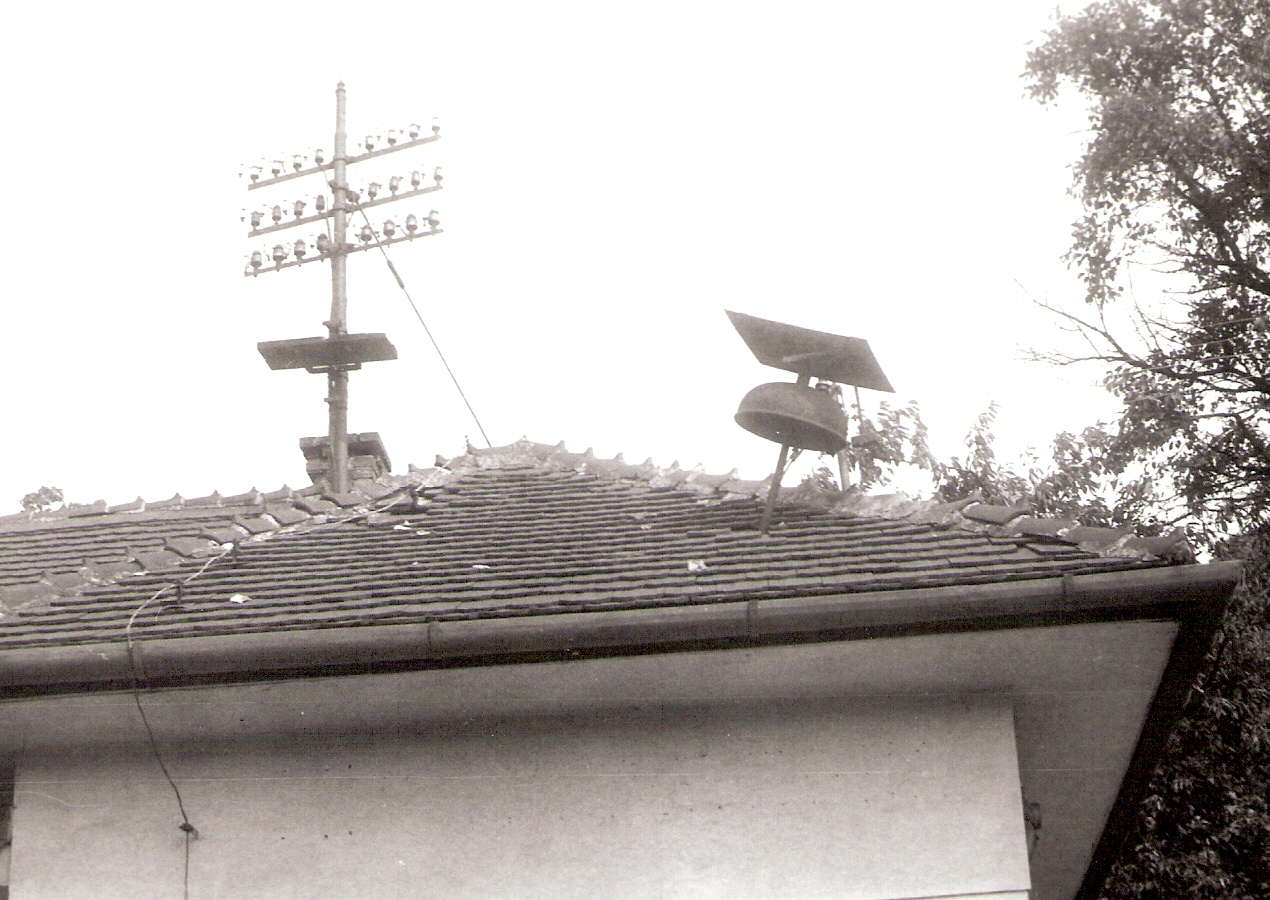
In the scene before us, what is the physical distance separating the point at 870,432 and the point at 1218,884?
5854mm

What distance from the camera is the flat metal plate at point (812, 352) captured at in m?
6.33

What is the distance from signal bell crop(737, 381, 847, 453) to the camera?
6.29 metres

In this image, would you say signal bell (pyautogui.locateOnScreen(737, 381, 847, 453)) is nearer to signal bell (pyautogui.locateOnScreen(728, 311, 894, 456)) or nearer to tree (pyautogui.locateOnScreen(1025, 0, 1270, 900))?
signal bell (pyautogui.locateOnScreen(728, 311, 894, 456))

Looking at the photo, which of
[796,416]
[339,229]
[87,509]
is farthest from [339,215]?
[796,416]

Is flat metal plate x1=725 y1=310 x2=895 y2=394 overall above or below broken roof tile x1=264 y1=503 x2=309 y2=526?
above

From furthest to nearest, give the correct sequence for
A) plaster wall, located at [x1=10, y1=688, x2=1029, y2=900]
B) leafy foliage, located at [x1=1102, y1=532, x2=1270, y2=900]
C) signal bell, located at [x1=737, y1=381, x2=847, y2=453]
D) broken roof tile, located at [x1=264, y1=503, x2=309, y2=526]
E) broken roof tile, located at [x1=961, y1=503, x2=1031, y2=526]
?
leafy foliage, located at [x1=1102, y1=532, x2=1270, y2=900]
broken roof tile, located at [x1=264, y1=503, x2=309, y2=526]
signal bell, located at [x1=737, y1=381, x2=847, y2=453]
broken roof tile, located at [x1=961, y1=503, x2=1031, y2=526]
plaster wall, located at [x1=10, y1=688, x2=1029, y2=900]

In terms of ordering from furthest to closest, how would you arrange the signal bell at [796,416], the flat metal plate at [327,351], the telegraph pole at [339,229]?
the telegraph pole at [339,229], the flat metal plate at [327,351], the signal bell at [796,416]

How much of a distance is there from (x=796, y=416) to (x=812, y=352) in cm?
37

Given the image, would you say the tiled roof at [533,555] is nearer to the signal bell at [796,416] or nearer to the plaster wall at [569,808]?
the signal bell at [796,416]

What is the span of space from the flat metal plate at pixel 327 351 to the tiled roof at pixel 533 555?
3616 millimetres

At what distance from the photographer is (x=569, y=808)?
543 centimetres

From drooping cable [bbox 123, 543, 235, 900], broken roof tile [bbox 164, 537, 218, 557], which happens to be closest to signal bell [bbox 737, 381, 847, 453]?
broken roof tile [bbox 164, 537, 218, 557]

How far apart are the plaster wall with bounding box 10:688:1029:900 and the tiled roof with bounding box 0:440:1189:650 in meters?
0.52

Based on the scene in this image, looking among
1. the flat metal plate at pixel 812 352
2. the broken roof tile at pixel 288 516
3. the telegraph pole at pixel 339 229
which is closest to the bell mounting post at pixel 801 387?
the flat metal plate at pixel 812 352
